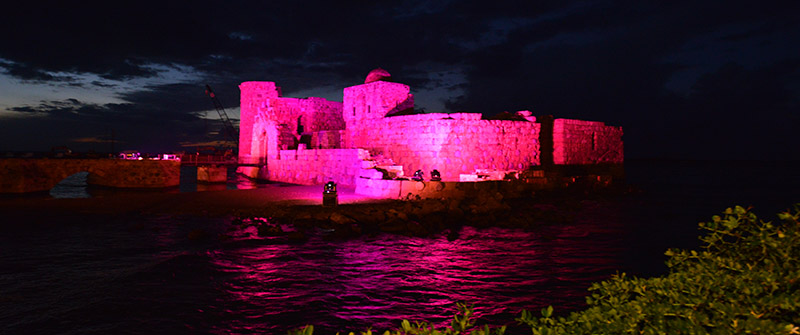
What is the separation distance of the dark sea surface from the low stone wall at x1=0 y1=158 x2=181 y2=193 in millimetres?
13109

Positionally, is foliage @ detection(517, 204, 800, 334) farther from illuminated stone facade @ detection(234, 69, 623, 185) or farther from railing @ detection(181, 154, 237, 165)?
railing @ detection(181, 154, 237, 165)

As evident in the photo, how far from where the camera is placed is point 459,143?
24.8 metres

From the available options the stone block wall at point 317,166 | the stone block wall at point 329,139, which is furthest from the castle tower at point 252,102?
the stone block wall at point 329,139

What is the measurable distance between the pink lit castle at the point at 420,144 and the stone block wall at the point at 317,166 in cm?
6

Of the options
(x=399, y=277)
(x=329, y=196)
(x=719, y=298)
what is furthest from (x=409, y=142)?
(x=719, y=298)

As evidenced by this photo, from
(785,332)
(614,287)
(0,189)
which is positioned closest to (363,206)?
(614,287)

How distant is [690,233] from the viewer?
640 inches

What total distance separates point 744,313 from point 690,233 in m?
16.1

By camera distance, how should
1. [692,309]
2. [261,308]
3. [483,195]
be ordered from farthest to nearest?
[483,195], [261,308], [692,309]

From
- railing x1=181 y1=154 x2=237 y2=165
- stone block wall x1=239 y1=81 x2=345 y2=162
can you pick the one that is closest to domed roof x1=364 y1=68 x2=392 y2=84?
stone block wall x1=239 y1=81 x2=345 y2=162

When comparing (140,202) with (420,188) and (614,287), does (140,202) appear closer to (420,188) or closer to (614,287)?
(420,188)

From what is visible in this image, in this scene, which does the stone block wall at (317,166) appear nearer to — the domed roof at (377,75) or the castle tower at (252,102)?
the castle tower at (252,102)

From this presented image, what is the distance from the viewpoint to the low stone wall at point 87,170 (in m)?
24.2

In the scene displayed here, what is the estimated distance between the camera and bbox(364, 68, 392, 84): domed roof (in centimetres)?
3022
